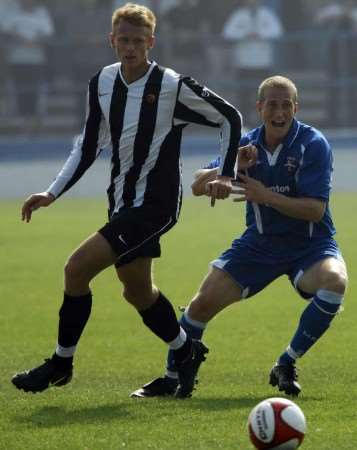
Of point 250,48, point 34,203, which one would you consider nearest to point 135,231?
point 34,203

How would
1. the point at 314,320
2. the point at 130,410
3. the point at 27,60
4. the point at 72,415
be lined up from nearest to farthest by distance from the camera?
1. the point at 72,415
2. the point at 130,410
3. the point at 314,320
4. the point at 27,60

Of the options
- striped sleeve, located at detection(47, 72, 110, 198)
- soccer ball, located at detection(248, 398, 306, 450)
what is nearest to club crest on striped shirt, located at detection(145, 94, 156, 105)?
striped sleeve, located at detection(47, 72, 110, 198)

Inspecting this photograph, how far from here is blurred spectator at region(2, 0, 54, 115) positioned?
25.7 meters

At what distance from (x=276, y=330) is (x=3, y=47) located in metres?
16.7

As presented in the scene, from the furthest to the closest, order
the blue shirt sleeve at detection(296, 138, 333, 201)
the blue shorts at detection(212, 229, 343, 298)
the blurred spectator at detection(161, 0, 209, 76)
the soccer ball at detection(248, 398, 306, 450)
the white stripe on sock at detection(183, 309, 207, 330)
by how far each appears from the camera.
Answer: the blurred spectator at detection(161, 0, 209, 76)
the white stripe on sock at detection(183, 309, 207, 330)
the blue shorts at detection(212, 229, 343, 298)
the blue shirt sleeve at detection(296, 138, 333, 201)
the soccer ball at detection(248, 398, 306, 450)

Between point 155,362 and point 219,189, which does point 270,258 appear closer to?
point 219,189

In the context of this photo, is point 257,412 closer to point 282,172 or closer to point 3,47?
point 282,172

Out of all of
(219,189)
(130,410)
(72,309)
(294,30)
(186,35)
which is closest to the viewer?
(130,410)

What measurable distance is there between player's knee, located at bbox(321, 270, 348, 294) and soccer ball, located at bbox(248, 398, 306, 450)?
1641 millimetres

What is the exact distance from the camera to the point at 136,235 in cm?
695

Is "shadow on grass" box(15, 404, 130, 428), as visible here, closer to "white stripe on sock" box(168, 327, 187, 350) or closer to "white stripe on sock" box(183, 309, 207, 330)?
"white stripe on sock" box(168, 327, 187, 350)

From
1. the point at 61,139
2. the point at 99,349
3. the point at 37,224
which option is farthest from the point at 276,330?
the point at 61,139

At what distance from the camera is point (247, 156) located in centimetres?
745

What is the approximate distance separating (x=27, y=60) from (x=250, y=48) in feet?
14.5
